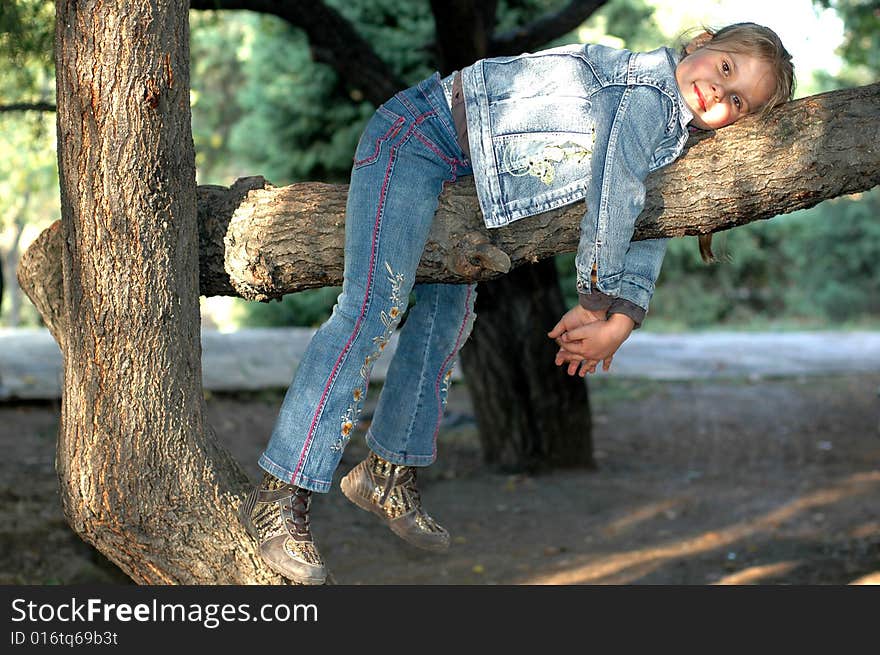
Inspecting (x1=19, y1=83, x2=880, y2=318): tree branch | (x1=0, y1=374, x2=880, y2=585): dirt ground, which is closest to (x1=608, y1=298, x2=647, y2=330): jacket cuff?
(x1=19, y1=83, x2=880, y2=318): tree branch

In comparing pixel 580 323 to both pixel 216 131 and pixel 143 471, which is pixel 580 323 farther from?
pixel 216 131

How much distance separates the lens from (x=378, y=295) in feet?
8.69

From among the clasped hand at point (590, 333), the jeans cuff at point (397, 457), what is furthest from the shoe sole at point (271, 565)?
the clasped hand at point (590, 333)

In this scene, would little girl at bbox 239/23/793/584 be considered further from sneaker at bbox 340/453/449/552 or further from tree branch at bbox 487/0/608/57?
tree branch at bbox 487/0/608/57

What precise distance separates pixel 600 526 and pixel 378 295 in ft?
13.7

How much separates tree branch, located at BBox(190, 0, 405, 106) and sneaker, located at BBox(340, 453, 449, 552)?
3676mm

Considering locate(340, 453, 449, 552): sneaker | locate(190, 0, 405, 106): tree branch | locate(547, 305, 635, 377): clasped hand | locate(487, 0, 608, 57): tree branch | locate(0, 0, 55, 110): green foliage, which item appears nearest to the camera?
locate(547, 305, 635, 377): clasped hand

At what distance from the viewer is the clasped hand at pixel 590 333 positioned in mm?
2740

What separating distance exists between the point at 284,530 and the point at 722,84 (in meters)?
1.65

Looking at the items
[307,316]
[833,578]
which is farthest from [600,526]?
[307,316]

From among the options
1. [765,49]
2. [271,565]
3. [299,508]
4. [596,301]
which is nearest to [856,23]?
[765,49]

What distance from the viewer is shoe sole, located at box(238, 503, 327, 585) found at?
2.63 metres

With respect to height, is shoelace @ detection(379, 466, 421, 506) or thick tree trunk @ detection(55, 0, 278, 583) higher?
thick tree trunk @ detection(55, 0, 278, 583)

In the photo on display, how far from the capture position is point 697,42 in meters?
2.84
